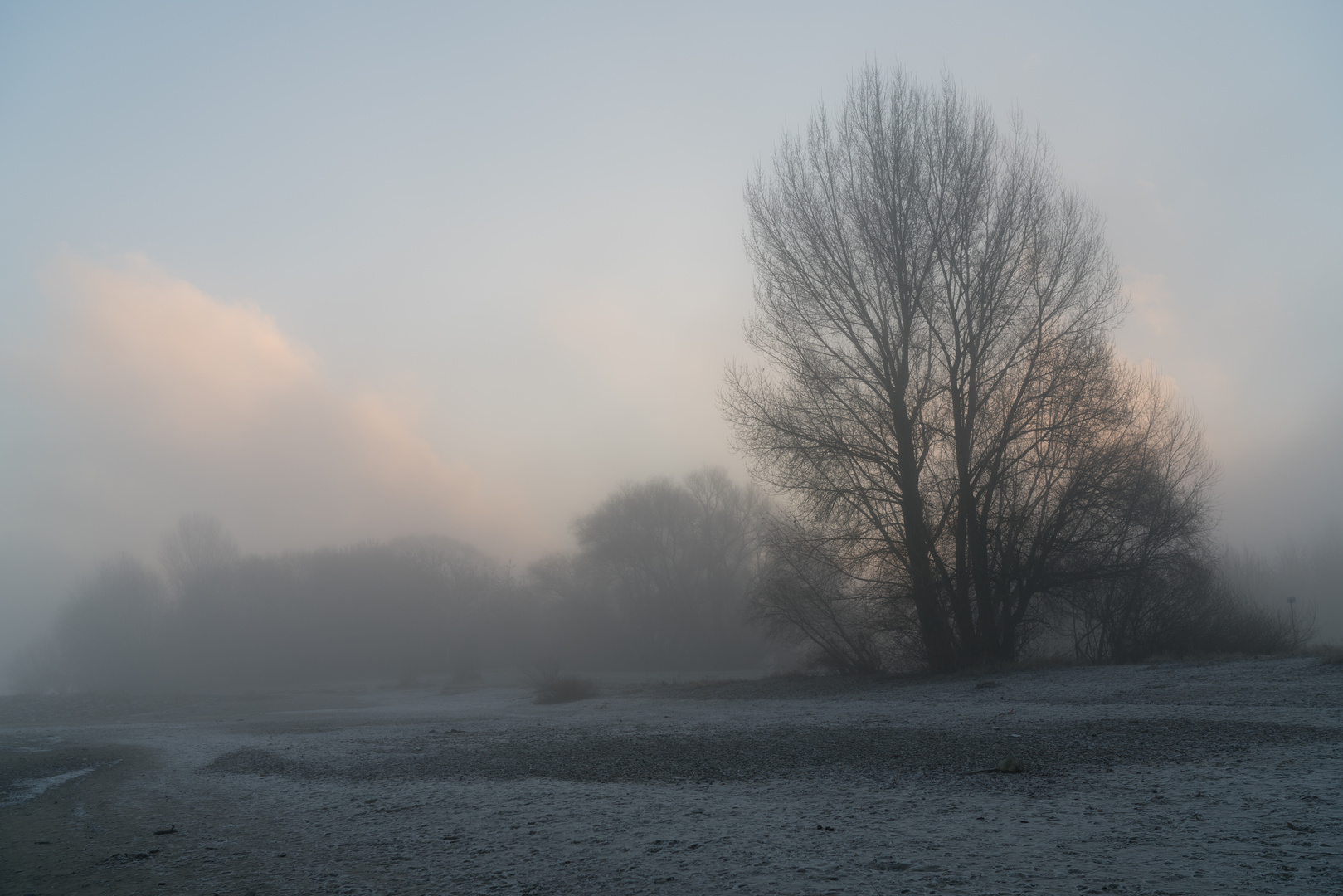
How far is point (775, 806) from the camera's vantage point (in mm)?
4074

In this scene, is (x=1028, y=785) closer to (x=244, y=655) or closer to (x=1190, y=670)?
(x=1190, y=670)

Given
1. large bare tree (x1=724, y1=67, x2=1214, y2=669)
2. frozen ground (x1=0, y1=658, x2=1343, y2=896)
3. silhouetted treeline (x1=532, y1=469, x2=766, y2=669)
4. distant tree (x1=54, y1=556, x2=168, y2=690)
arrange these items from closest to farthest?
1. frozen ground (x1=0, y1=658, x2=1343, y2=896)
2. large bare tree (x1=724, y1=67, x2=1214, y2=669)
3. silhouetted treeline (x1=532, y1=469, x2=766, y2=669)
4. distant tree (x1=54, y1=556, x2=168, y2=690)

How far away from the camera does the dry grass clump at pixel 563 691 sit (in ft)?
60.7

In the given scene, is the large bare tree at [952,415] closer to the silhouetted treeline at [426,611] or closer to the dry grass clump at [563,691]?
the dry grass clump at [563,691]

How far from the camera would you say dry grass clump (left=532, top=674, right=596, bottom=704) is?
60.7ft

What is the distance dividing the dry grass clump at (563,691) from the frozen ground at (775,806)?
1001 centimetres

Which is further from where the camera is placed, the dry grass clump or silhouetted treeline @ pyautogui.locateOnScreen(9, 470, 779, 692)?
Answer: silhouetted treeline @ pyautogui.locateOnScreen(9, 470, 779, 692)

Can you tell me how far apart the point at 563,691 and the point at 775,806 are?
51.7 ft

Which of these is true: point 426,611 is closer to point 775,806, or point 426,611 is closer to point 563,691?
point 563,691

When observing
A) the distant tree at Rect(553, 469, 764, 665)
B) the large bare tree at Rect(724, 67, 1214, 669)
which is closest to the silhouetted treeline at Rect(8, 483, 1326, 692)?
the distant tree at Rect(553, 469, 764, 665)

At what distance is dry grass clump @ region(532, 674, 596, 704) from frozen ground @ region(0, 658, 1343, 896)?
10009mm

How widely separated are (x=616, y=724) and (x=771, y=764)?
15.7ft

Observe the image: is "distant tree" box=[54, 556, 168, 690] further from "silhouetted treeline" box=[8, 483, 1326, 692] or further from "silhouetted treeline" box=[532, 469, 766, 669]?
"silhouetted treeline" box=[532, 469, 766, 669]

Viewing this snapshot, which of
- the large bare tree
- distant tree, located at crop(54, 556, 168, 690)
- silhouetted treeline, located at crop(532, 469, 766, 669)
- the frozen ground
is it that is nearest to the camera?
the frozen ground
